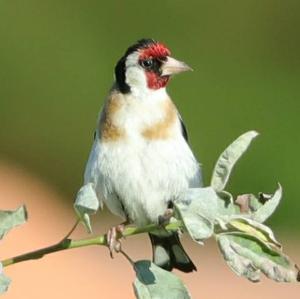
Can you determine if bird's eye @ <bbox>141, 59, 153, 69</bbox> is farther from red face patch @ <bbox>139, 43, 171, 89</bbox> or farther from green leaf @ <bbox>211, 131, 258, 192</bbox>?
green leaf @ <bbox>211, 131, 258, 192</bbox>

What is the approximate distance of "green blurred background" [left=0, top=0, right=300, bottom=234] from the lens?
21.1 ft

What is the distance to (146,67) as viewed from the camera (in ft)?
6.31

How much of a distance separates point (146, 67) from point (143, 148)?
13cm

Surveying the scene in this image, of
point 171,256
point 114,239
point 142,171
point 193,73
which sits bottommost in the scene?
point 193,73

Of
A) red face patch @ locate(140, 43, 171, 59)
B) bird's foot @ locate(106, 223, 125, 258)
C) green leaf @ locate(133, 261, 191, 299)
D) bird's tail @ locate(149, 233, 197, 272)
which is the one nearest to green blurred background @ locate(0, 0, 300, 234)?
bird's tail @ locate(149, 233, 197, 272)

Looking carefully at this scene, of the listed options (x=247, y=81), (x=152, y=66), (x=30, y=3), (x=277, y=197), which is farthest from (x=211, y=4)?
(x=277, y=197)

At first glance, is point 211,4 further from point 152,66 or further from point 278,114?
point 152,66

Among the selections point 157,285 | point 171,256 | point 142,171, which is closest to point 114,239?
point 157,285

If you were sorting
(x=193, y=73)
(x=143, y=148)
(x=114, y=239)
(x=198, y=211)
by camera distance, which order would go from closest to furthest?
(x=198, y=211) < (x=114, y=239) < (x=143, y=148) < (x=193, y=73)

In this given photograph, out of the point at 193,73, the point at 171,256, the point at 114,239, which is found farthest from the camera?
the point at 193,73

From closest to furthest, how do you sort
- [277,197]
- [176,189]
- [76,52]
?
[277,197] < [176,189] < [76,52]

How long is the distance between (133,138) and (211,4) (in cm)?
487

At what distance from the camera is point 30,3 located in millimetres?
6621

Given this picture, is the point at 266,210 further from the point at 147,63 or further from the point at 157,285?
the point at 147,63
